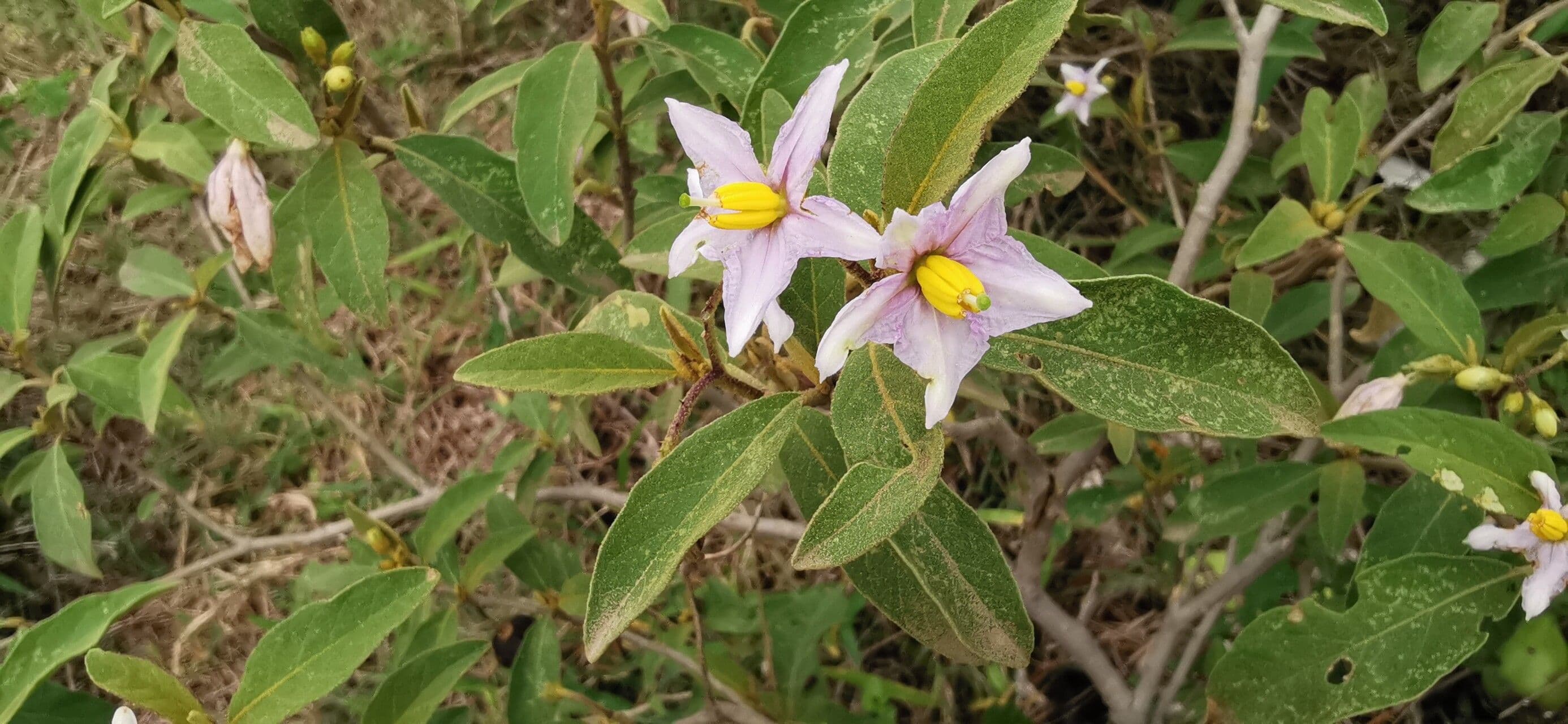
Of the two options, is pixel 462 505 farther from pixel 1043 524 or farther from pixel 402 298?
pixel 402 298

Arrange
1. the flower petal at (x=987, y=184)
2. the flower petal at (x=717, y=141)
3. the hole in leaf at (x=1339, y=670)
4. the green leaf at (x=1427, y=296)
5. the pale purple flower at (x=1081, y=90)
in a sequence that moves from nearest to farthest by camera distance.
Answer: the flower petal at (x=987, y=184) → the flower petal at (x=717, y=141) → the green leaf at (x=1427, y=296) → the hole in leaf at (x=1339, y=670) → the pale purple flower at (x=1081, y=90)

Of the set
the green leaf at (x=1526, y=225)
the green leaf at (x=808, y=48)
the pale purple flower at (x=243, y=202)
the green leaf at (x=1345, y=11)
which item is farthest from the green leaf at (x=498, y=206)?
the green leaf at (x=1526, y=225)

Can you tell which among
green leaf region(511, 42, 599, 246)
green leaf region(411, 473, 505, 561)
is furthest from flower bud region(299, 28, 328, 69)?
green leaf region(411, 473, 505, 561)

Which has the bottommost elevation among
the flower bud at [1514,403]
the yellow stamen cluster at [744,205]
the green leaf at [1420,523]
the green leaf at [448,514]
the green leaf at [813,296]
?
the green leaf at [448,514]

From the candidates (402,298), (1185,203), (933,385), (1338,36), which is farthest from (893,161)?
(402,298)

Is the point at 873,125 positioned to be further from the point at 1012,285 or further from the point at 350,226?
the point at 350,226

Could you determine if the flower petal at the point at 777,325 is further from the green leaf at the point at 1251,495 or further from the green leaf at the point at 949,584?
the green leaf at the point at 1251,495
